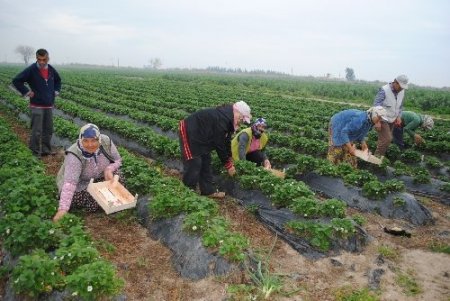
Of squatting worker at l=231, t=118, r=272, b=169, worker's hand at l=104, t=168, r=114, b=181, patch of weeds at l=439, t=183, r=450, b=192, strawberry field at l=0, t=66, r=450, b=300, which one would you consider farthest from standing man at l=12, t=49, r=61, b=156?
patch of weeds at l=439, t=183, r=450, b=192

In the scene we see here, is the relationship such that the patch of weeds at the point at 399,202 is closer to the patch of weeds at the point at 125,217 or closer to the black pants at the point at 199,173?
the black pants at the point at 199,173

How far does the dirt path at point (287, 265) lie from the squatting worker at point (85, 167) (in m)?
0.55

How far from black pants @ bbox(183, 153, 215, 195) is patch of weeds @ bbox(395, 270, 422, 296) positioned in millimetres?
3534

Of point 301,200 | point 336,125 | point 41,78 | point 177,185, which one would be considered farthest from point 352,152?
point 41,78

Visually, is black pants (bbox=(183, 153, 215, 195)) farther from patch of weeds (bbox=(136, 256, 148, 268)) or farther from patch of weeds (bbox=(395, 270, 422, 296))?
patch of weeds (bbox=(395, 270, 422, 296))

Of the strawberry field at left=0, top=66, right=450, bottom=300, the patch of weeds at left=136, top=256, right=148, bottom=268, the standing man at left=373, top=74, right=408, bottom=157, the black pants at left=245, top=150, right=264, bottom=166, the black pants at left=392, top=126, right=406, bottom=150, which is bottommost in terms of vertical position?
the patch of weeds at left=136, top=256, right=148, bottom=268

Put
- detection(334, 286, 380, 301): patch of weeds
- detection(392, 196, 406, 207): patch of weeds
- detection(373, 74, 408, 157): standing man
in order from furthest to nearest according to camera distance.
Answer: detection(373, 74, 408, 157): standing man < detection(392, 196, 406, 207): patch of weeds < detection(334, 286, 380, 301): patch of weeds

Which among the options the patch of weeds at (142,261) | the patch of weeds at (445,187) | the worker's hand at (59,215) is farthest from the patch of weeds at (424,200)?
the worker's hand at (59,215)

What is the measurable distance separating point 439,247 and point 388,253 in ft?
3.21

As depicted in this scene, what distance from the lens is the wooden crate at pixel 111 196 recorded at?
519 cm

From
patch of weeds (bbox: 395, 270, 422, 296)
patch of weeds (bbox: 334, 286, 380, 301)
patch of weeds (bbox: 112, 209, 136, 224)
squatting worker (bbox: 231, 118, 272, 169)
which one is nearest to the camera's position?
patch of weeds (bbox: 334, 286, 380, 301)

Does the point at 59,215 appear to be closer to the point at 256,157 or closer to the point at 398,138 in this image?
the point at 256,157

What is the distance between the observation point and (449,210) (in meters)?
7.43

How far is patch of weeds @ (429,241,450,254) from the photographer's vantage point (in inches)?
219
